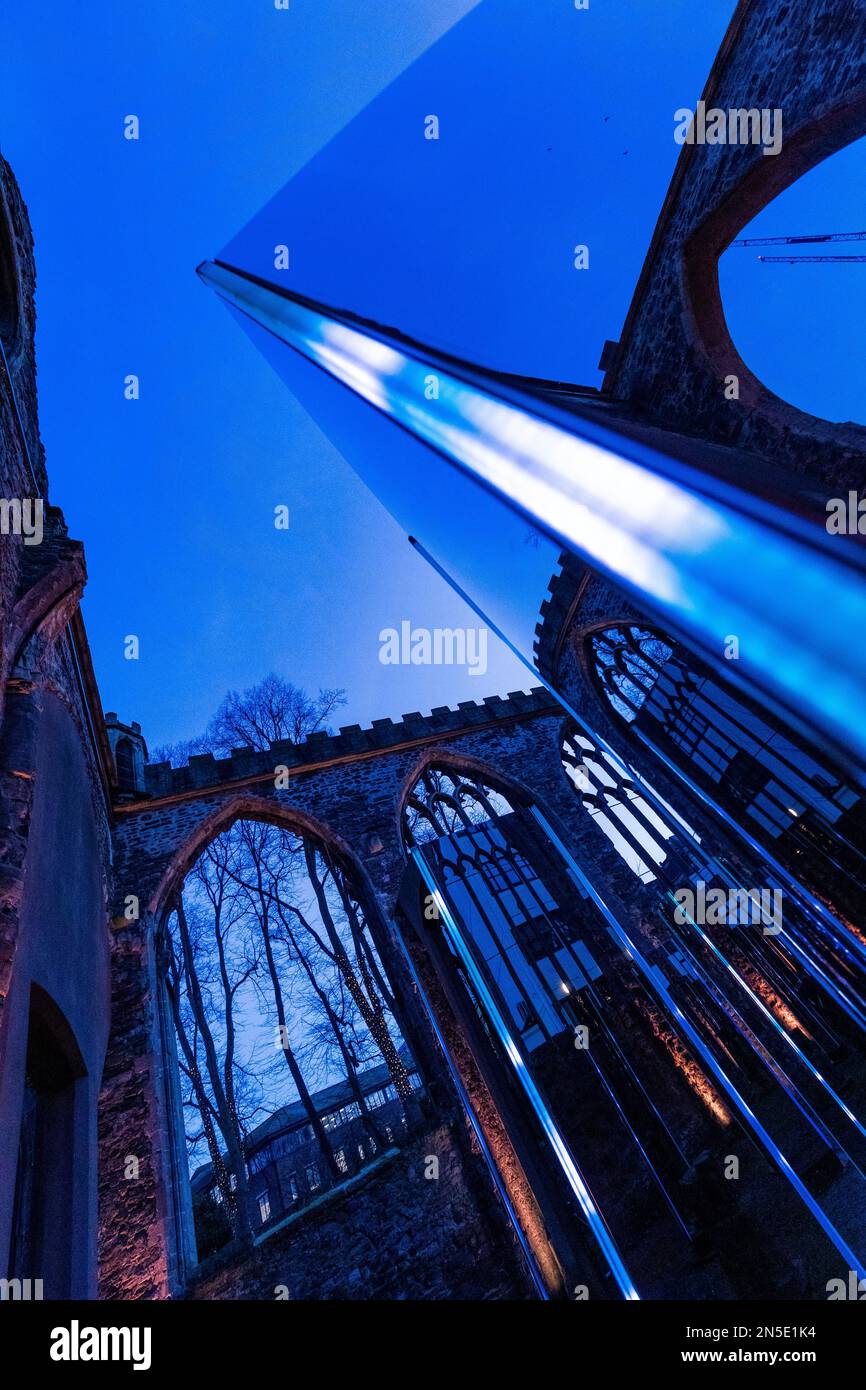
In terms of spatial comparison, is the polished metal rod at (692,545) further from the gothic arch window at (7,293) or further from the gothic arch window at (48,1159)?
the gothic arch window at (7,293)

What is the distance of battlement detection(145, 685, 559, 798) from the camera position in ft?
31.1

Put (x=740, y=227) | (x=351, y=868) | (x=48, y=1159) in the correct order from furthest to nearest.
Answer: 1. (x=351, y=868)
2. (x=740, y=227)
3. (x=48, y=1159)

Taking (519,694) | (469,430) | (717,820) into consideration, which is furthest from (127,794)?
(469,430)

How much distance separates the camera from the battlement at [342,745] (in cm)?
947

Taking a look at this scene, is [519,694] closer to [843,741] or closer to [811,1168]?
[811,1168]

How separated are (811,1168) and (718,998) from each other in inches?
75.6

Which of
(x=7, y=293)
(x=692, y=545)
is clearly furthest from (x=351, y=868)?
(x=692, y=545)

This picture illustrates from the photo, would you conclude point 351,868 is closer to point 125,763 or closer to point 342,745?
point 342,745

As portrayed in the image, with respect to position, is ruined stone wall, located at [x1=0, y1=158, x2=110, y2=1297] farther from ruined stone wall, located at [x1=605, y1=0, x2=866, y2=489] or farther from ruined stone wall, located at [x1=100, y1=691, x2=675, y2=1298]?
ruined stone wall, located at [x1=605, y1=0, x2=866, y2=489]

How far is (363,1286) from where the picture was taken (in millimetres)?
5809

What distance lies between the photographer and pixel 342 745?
10461 millimetres

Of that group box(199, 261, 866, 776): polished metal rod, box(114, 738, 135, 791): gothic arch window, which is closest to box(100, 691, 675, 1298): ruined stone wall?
box(114, 738, 135, 791): gothic arch window

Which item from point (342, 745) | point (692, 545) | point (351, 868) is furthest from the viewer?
point (342, 745)

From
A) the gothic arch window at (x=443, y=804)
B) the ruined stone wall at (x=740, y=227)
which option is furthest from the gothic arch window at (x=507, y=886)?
the ruined stone wall at (x=740, y=227)
